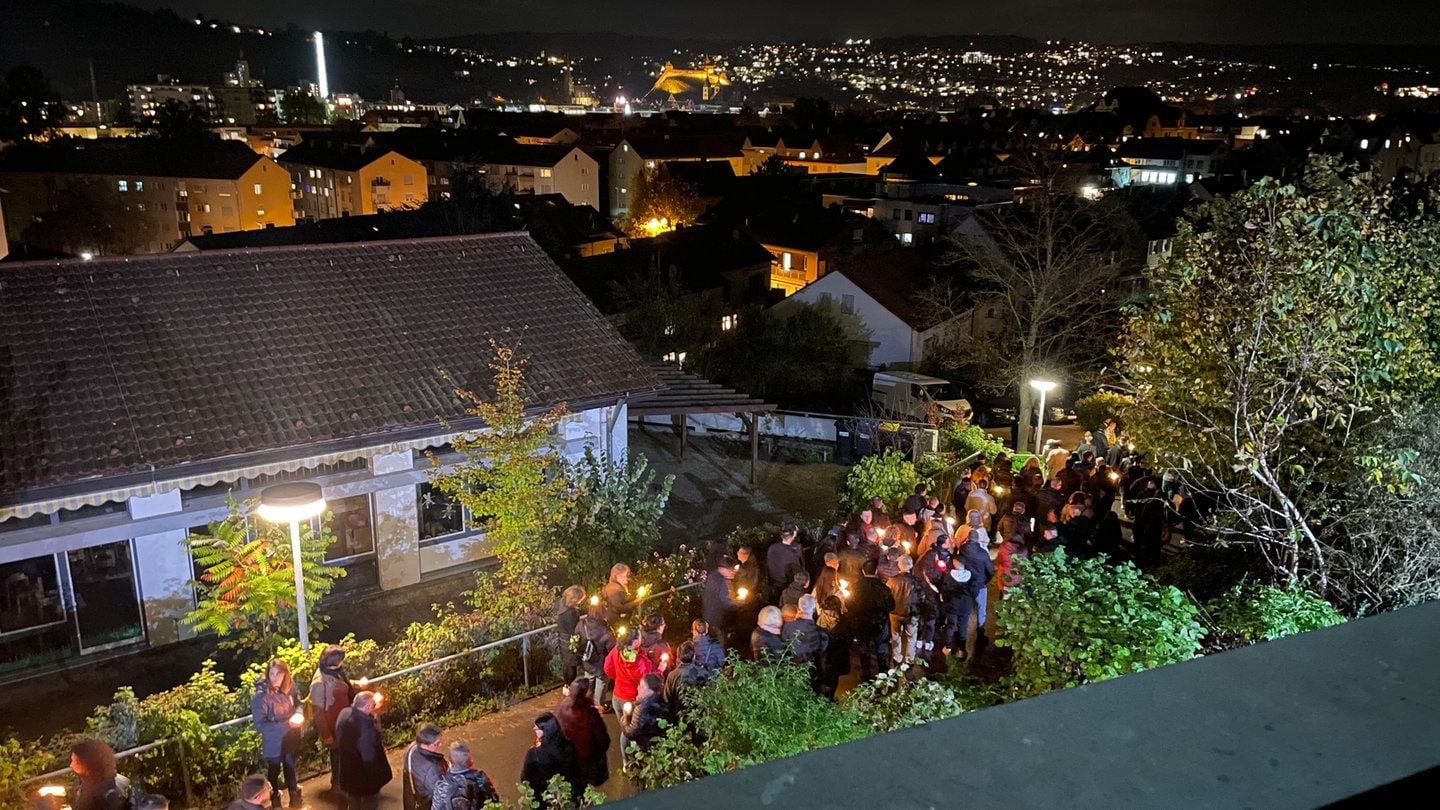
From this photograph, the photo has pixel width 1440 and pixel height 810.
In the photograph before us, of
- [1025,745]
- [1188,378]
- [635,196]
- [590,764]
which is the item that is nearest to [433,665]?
[590,764]

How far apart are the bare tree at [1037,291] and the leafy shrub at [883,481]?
9.23 metres

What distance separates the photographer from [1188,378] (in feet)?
32.1

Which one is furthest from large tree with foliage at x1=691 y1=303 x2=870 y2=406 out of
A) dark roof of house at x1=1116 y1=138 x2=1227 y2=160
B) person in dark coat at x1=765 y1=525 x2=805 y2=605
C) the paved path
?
dark roof of house at x1=1116 y1=138 x2=1227 y2=160

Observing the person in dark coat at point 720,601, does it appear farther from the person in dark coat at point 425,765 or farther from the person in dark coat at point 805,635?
the person in dark coat at point 425,765

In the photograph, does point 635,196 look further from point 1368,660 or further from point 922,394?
point 1368,660

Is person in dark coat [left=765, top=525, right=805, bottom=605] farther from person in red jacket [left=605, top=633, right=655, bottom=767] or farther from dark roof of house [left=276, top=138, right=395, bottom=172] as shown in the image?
dark roof of house [left=276, top=138, right=395, bottom=172]

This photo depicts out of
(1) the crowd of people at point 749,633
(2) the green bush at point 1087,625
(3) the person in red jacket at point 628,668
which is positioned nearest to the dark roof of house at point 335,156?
(1) the crowd of people at point 749,633

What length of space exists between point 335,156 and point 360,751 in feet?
234

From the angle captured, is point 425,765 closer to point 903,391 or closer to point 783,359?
point 903,391

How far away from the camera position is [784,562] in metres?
11.4

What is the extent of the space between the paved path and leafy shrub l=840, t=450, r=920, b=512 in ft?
21.3

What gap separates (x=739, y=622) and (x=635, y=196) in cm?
6266

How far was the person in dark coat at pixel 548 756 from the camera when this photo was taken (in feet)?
25.6

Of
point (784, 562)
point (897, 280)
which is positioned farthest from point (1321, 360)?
point (897, 280)
